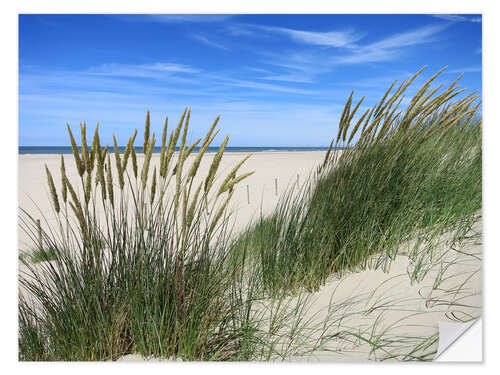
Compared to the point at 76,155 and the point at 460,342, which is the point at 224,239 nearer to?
the point at 76,155

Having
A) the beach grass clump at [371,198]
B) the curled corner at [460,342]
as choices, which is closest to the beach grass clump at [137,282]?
the beach grass clump at [371,198]

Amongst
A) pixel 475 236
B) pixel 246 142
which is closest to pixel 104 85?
pixel 246 142

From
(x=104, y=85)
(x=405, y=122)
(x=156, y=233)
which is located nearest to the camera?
(x=156, y=233)

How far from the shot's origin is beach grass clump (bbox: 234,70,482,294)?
209 cm

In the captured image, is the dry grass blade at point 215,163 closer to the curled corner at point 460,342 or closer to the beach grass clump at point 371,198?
the beach grass clump at point 371,198

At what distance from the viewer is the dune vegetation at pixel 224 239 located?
1.51 metres

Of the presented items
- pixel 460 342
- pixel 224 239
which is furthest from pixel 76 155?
pixel 460 342

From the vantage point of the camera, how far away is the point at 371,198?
213 cm

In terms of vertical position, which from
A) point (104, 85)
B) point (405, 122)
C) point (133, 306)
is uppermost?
point (104, 85)

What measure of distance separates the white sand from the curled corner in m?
0.04

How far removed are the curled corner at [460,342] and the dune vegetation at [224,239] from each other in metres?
0.28

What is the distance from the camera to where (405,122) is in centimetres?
235

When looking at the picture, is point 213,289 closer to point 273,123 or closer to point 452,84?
point 273,123
